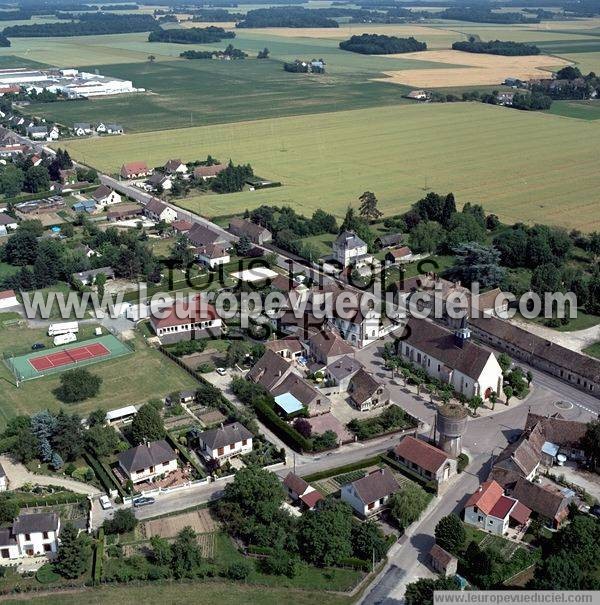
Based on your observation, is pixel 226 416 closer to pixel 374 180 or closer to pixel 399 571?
pixel 399 571

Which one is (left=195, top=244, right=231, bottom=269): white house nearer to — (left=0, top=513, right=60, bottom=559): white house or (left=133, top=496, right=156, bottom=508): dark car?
(left=133, top=496, right=156, bottom=508): dark car

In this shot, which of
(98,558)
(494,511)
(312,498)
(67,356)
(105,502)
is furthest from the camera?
(67,356)

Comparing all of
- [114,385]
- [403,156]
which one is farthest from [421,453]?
[403,156]

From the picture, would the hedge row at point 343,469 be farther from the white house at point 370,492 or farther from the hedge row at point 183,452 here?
the hedge row at point 183,452

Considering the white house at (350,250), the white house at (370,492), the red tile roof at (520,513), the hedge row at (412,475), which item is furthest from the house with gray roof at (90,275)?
the red tile roof at (520,513)

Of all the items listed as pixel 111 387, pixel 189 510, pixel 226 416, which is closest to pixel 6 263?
pixel 111 387

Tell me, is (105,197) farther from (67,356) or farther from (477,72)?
(477,72)

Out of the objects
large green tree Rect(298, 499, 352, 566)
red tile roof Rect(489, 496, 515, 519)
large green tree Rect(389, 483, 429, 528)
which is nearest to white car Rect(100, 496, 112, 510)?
large green tree Rect(298, 499, 352, 566)

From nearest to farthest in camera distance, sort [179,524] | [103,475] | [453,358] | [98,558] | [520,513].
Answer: [98,558], [520,513], [179,524], [103,475], [453,358]
